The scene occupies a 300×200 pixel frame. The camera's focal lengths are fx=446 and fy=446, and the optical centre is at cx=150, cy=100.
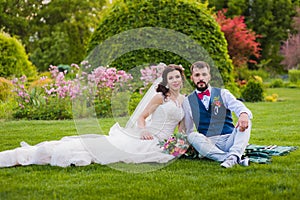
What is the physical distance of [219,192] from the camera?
3090 mm

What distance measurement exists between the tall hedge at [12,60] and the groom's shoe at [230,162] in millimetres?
8687

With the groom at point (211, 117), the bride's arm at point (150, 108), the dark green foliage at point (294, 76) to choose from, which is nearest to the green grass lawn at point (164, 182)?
the groom at point (211, 117)

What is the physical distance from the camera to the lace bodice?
4.58m

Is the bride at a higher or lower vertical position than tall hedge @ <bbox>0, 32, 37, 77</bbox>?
lower

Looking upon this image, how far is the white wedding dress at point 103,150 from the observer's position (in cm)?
418

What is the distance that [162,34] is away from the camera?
383 inches

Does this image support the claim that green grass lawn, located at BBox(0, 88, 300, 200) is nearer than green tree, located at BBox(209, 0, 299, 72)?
Yes

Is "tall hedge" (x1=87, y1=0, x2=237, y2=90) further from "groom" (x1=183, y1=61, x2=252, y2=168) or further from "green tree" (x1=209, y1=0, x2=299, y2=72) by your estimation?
"green tree" (x1=209, y1=0, x2=299, y2=72)

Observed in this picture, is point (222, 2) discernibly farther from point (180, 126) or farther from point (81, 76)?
point (180, 126)

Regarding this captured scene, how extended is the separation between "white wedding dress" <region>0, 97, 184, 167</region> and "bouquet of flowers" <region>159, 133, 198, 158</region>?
66 mm

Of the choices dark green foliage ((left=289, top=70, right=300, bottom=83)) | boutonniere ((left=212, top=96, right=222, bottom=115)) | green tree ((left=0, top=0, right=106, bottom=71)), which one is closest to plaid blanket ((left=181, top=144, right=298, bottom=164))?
boutonniere ((left=212, top=96, right=222, bottom=115))

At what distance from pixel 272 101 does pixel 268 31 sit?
46.7 ft

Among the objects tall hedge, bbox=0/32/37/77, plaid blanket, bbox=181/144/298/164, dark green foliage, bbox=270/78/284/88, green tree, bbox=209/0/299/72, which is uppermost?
green tree, bbox=209/0/299/72

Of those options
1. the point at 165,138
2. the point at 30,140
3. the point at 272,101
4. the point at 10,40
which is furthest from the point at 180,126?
the point at 10,40
